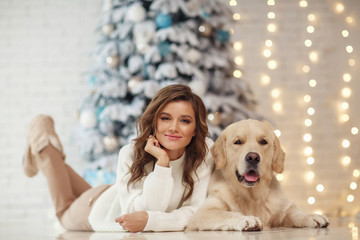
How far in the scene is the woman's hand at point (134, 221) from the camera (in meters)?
1.83

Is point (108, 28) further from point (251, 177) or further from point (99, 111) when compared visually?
point (251, 177)

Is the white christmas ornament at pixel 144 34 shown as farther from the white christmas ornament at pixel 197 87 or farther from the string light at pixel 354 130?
the string light at pixel 354 130

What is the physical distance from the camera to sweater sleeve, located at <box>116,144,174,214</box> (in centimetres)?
193

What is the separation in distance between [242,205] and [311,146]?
3.26 meters

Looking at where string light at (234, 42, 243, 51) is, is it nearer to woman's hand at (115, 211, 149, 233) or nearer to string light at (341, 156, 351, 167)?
string light at (341, 156, 351, 167)

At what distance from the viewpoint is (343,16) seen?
5.11 m

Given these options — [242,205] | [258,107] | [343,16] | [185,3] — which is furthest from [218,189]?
[343,16]

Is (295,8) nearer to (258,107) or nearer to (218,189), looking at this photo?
(258,107)

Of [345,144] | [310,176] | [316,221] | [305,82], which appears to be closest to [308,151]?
[310,176]

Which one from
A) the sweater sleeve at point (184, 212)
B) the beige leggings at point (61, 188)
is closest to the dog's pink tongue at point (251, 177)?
the sweater sleeve at point (184, 212)

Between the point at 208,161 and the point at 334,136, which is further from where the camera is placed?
the point at 334,136

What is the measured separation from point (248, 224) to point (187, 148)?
56 centimetres

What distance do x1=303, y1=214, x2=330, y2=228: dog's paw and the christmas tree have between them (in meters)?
2.03

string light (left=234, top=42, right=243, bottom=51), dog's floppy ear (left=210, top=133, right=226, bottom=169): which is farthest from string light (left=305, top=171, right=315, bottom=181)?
dog's floppy ear (left=210, top=133, right=226, bottom=169)
